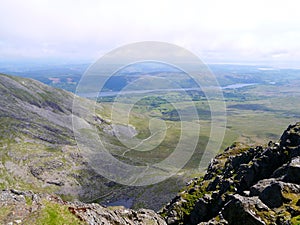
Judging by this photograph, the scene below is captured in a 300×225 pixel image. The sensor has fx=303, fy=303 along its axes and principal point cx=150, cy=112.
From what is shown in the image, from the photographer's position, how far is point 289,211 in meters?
43.8

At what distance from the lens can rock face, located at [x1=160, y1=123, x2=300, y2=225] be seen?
44150 mm

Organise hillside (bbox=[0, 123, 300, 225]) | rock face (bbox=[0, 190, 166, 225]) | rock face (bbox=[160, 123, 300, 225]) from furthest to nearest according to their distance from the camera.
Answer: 1. rock face (bbox=[160, 123, 300, 225])
2. hillside (bbox=[0, 123, 300, 225])
3. rock face (bbox=[0, 190, 166, 225])

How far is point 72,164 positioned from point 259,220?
534 ft

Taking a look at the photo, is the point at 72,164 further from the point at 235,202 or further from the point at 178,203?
the point at 235,202

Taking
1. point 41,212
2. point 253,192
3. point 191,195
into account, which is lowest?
point 191,195

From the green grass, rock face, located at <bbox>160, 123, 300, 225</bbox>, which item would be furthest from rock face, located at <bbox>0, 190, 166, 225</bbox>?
rock face, located at <bbox>160, 123, 300, 225</bbox>

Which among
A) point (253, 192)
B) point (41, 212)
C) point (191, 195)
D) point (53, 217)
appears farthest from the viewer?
point (191, 195)

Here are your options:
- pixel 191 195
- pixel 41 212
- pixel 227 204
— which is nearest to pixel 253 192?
pixel 227 204

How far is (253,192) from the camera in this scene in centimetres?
5309

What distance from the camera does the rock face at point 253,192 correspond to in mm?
44150

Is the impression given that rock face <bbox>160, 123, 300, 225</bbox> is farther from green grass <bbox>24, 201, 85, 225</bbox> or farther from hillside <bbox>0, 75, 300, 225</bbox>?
green grass <bbox>24, 201, 85, 225</bbox>

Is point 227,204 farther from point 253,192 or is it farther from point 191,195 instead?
point 191,195

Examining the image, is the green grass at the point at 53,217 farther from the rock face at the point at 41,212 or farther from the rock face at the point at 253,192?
the rock face at the point at 253,192

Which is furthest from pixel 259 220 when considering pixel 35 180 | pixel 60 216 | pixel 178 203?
pixel 35 180
